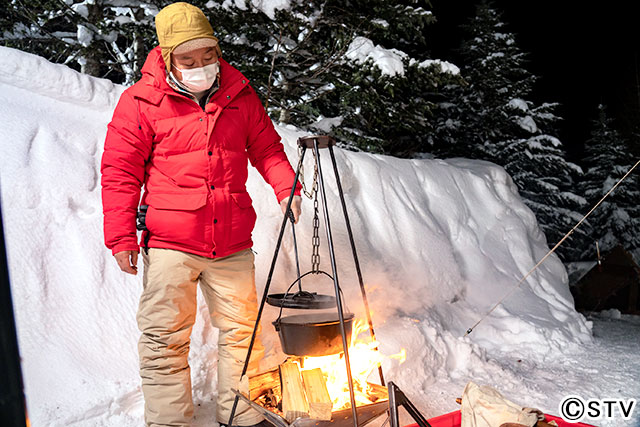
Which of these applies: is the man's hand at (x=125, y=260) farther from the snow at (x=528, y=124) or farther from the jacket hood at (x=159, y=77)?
the snow at (x=528, y=124)

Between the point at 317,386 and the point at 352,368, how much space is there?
32 centimetres

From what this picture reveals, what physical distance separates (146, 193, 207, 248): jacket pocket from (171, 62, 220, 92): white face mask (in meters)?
0.55

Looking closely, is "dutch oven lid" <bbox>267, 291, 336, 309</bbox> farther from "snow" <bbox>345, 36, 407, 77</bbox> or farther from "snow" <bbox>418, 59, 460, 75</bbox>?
"snow" <bbox>418, 59, 460, 75</bbox>

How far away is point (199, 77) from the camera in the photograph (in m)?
2.40

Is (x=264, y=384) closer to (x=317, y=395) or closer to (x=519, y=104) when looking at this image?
(x=317, y=395)

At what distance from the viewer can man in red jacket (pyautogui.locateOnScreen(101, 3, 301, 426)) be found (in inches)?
91.2

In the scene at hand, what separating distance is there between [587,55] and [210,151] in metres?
15.6

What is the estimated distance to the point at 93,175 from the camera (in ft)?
11.0

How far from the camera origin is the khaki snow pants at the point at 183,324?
2.33m

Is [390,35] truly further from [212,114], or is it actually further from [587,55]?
[587,55]

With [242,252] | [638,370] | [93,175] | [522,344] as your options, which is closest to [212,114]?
[242,252]

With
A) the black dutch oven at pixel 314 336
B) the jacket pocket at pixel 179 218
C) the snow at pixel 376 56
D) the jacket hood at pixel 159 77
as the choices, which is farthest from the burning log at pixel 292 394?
the snow at pixel 376 56

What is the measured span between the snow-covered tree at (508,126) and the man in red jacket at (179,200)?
10.7 metres

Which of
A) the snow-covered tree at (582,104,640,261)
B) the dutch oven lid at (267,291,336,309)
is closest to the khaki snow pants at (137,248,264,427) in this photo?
the dutch oven lid at (267,291,336,309)
